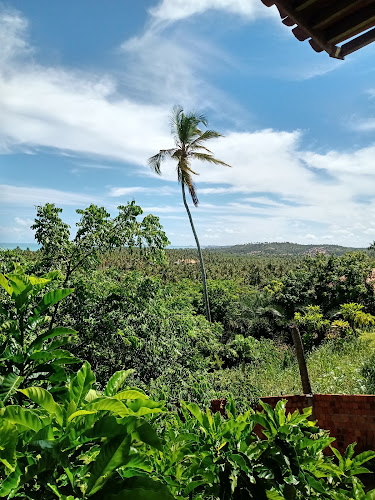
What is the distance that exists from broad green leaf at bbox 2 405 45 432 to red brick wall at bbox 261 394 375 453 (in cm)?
455

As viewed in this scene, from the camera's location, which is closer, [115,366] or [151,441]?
[151,441]

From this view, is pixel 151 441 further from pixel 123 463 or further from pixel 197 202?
pixel 197 202

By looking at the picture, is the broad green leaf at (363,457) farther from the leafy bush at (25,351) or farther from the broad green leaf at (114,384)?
the leafy bush at (25,351)

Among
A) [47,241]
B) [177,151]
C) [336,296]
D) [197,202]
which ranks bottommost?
[336,296]

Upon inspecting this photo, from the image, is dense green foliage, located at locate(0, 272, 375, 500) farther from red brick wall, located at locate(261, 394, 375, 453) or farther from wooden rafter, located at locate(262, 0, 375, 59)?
red brick wall, located at locate(261, 394, 375, 453)

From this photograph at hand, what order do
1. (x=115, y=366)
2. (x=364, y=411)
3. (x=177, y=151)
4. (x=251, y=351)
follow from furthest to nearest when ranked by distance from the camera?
(x=177, y=151)
(x=251, y=351)
(x=364, y=411)
(x=115, y=366)

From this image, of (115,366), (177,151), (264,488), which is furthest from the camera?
(177,151)

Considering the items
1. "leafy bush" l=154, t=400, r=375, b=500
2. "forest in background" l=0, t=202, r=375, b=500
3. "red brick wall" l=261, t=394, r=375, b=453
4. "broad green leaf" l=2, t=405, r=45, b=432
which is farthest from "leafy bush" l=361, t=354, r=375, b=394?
"broad green leaf" l=2, t=405, r=45, b=432

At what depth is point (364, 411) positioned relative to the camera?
463 cm

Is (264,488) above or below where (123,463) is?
→ below

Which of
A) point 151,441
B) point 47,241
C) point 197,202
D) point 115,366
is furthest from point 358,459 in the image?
point 197,202

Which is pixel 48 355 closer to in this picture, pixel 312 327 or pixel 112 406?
pixel 112 406

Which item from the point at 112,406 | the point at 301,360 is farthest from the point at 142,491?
the point at 301,360

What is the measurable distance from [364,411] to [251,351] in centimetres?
478
